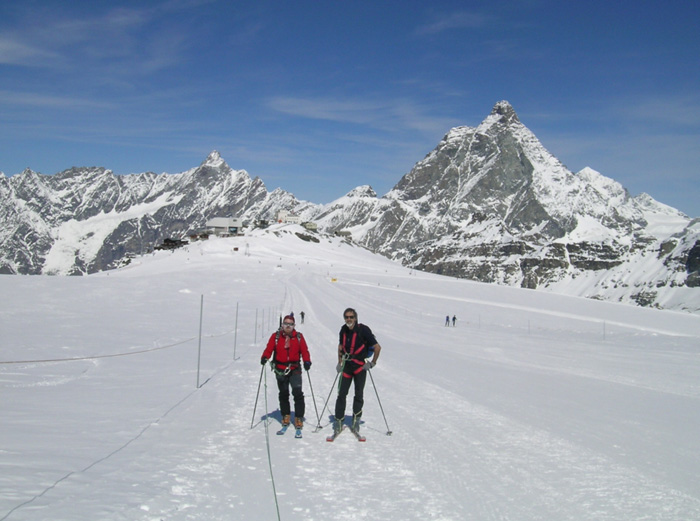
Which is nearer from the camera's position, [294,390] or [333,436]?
[333,436]

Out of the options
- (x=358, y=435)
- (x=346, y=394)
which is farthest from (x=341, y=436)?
(x=346, y=394)

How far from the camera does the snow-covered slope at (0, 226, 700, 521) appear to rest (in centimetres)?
614

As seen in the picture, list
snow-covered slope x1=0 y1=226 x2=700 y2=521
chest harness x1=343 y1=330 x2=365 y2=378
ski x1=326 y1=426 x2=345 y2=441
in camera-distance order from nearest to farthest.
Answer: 1. snow-covered slope x1=0 y1=226 x2=700 y2=521
2. ski x1=326 y1=426 x2=345 y2=441
3. chest harness x1=343 y1=330 x2=365 y2=378

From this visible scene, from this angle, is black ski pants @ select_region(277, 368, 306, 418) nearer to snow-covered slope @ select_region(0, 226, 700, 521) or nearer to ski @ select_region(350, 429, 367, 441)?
snow-covered slope @ select_region(0, 226, 700, 521)

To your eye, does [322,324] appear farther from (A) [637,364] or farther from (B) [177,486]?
(B) [177,486]

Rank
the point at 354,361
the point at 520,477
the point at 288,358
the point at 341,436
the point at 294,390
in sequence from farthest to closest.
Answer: the point at 294,390 → the point at 288,358 → the point at 341,436 → the point at 354,361 → the point at 520,477

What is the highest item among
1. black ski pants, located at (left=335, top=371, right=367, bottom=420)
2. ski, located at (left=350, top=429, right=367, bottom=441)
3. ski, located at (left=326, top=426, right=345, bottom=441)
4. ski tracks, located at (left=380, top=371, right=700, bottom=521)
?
black ski pants, located at (left=335, top=371, right=367, bottom=420)

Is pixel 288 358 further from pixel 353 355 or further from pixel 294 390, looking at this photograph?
pixel 353 355

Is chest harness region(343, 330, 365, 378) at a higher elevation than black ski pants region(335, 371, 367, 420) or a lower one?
higher

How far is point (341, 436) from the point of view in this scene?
9.28 m

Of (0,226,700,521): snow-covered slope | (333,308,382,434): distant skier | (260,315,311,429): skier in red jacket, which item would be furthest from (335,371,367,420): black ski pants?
(260,315,311,429): skier in red jacket

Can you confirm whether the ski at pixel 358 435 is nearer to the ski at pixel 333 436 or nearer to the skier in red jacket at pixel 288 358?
the ski at pixel 333 436

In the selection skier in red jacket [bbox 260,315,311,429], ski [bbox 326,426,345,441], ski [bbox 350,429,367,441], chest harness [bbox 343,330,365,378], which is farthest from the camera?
skier in red jacket [bbox 260,315,311,429]

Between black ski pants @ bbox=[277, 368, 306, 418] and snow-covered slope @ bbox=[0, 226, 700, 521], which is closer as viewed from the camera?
snow-covered slope @ bbox=[0, 226, 700, 521]
